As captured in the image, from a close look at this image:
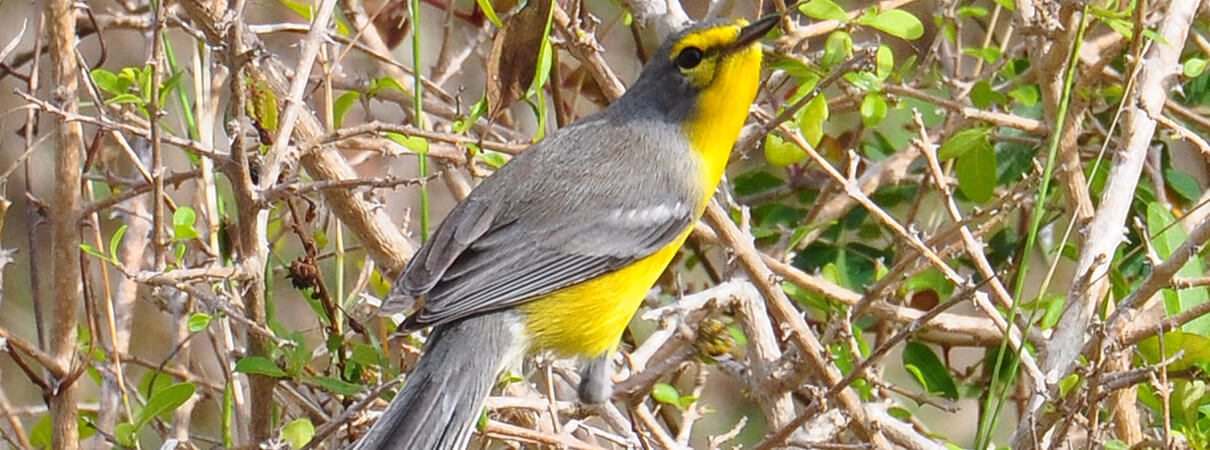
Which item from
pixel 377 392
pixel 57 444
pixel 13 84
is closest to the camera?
pixel 377 392

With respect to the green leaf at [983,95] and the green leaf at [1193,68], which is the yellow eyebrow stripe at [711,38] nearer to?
the green leaf at [983,95]

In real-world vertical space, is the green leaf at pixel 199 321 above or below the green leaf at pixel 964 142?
above

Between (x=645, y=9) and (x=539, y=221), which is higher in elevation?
(x=645, y=9)

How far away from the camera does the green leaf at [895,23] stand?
2.62 metres

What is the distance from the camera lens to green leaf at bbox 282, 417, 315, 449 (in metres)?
2.34

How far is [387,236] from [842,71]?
3.38 feet

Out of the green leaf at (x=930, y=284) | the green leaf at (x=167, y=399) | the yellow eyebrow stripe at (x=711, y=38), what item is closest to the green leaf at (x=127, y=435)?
the green leaf at (x=167, y=399)

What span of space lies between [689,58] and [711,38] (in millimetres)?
113

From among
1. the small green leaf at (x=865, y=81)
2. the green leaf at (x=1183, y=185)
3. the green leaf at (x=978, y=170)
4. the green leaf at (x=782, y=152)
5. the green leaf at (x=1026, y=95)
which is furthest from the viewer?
the green leaf at (x=1183, y=185)

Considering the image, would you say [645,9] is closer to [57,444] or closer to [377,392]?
[377,392]

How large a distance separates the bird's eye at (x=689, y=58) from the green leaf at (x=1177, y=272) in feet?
3.00

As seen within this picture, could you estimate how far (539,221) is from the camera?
288 centimetres

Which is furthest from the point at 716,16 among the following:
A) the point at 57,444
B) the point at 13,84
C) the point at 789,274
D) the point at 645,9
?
the point at 13,84

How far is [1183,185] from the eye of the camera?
11.0 ft
